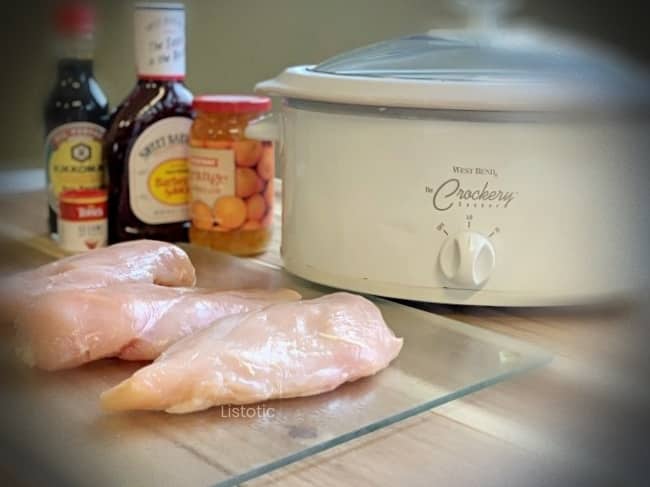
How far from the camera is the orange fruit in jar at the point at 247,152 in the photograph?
→ 831mm

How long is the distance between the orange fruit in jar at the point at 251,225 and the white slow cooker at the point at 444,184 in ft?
0.56

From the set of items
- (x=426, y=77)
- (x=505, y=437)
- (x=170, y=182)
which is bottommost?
(x=505, y=437)

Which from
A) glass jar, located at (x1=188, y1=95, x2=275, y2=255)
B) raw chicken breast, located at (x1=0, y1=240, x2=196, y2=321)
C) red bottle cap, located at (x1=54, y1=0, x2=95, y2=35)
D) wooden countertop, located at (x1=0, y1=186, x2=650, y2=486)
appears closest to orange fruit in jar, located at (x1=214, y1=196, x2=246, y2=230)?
glass jar, located at (x1=188, y1=95, x2=275, y2=255)

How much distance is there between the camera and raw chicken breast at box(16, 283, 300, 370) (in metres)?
0.51

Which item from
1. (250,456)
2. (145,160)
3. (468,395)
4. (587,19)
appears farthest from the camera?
(145,160)

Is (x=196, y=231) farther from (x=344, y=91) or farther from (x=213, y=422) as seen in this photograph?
(x=213, y=422)

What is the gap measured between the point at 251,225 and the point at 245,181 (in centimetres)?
5

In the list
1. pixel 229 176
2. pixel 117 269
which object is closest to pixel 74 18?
pixel 117 269

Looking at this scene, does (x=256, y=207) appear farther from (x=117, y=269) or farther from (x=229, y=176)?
(x=117, y=269)

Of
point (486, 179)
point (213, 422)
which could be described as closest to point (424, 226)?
point (486, 179)

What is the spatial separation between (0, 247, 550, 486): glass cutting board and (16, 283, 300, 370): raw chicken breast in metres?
0.02

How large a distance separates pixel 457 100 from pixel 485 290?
0.16 m

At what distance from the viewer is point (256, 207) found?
0.86m

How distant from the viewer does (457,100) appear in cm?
61
